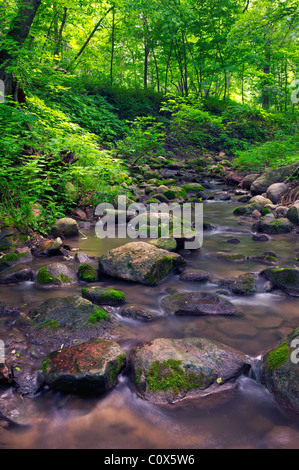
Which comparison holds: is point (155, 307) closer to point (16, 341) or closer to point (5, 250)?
point (16, 341)

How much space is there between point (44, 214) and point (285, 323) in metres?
4.34

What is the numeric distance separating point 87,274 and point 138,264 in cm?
75

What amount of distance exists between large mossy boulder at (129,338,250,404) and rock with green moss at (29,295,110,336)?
0.65m

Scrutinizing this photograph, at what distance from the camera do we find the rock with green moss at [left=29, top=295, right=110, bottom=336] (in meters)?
2.94

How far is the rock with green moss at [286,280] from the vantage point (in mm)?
3829

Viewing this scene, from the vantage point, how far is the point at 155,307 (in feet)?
11.6

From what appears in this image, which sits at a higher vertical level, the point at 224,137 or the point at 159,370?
the point at 224,137

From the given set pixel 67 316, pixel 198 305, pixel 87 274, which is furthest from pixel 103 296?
pixel 198 305

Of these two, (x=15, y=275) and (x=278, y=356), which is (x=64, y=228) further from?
(x=278, y=356)

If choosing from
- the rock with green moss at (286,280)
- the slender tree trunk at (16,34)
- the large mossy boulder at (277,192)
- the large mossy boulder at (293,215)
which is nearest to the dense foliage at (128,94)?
the slender tree trunk at (16,34)

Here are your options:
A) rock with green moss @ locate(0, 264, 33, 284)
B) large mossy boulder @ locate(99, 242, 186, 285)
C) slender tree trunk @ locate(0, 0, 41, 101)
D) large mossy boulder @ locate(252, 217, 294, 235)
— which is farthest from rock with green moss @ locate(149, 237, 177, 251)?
slender tree trunk @ locate(0, 0, 41, 101)

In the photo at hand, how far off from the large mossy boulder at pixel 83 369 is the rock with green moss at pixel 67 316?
1.62ft
